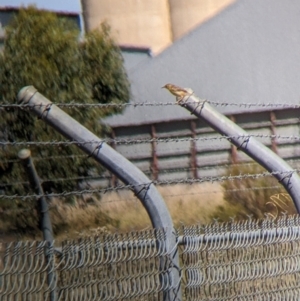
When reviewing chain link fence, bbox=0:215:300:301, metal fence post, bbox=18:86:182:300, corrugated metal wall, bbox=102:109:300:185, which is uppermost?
corrugated metal wall, bbox=102:109:300:185

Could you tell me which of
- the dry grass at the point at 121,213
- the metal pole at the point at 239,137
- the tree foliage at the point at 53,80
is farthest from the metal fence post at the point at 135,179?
the tree foliage at the point at 53,80

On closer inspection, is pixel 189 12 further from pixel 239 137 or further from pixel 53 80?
pixel 239 137

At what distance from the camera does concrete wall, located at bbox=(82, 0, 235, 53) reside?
73.7ft

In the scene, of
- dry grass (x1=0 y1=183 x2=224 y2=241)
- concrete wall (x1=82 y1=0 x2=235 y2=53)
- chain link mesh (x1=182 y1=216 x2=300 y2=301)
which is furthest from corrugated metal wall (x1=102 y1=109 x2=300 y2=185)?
chain link mesh (x1=182 y1=216 x2=300 y2=301)

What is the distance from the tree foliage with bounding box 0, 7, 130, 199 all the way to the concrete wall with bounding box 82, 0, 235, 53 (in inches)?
220

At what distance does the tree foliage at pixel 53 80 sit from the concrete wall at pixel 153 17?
5.60 m

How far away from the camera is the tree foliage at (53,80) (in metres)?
13.0

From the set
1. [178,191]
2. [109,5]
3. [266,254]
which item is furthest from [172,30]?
[266,254]

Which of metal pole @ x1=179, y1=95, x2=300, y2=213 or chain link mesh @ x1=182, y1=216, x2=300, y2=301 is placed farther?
metal pole @ x1=179, y1=95, x2=300, y2=213

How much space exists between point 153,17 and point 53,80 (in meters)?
9.42

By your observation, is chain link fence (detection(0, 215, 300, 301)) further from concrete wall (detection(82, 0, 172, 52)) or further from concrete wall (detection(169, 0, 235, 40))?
concrete wall (detection(169, 0, 235, 40))

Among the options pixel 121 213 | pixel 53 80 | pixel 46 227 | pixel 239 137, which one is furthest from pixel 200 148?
pixel 239 137

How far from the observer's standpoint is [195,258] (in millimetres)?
5148

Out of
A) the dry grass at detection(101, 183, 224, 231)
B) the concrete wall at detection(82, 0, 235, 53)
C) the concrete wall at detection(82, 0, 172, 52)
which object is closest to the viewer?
the dry grass at detection(101, 183, 224, 231)
